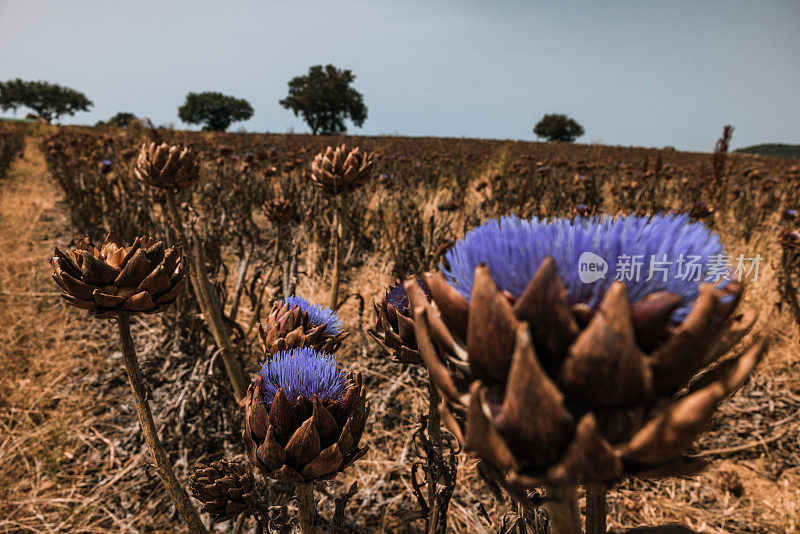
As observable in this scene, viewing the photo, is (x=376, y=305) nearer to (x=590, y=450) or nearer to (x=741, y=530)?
(x=590, y=450)

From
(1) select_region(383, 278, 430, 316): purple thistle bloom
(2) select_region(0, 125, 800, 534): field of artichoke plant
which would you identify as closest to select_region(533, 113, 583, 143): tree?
(2) select_region(0, 125, 800, 534): field of artichoke plant

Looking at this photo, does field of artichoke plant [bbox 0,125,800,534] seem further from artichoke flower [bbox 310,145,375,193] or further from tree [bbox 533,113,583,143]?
tree [bbox 533,113,583,143]

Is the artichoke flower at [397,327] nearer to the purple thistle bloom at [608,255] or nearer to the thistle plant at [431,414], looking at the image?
the thistle plant at [431,414]

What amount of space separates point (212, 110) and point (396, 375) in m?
44.2

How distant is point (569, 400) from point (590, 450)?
0.22 ft

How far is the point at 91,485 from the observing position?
1662mm

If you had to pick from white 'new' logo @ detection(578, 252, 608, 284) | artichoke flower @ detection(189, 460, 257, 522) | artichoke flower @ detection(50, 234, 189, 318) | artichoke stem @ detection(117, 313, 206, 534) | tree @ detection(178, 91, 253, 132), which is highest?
tree @ detection(178, 91, 253, 132)

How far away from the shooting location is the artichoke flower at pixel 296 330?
929 mm

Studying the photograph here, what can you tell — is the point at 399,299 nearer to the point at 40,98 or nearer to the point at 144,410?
the point at 144,410

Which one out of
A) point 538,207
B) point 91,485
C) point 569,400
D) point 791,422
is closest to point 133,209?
point 91,485

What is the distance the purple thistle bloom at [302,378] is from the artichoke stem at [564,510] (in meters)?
0.43

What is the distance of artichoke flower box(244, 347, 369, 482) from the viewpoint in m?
0.68

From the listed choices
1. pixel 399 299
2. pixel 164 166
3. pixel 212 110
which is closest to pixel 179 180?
pixel 164 166

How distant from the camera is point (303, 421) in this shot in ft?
2.32
